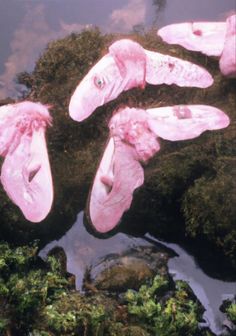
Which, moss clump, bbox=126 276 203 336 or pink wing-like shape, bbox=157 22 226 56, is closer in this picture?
moss clump, bbox=126 276 203 336

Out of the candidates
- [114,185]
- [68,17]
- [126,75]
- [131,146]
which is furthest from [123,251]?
[68,17]

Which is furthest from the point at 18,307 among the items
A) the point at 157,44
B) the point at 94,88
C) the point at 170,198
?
the point at 157,44

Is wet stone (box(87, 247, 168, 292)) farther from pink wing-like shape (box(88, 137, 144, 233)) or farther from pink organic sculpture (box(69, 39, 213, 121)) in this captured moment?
pink organic sculpture (box(69, 39, 213, 121))

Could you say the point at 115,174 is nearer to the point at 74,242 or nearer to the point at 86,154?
the point at 86,154

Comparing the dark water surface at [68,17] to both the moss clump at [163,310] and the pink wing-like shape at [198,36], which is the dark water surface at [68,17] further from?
the moss clump at [163,310]

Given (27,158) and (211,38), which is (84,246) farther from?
(211,38)

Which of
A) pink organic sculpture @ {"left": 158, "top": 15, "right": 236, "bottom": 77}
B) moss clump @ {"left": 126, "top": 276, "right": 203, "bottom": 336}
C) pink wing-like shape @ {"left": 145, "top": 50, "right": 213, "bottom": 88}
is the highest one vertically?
pink organic sculpture @ {"left": 158, "top": 15, "right": 236, "bottom": 77}

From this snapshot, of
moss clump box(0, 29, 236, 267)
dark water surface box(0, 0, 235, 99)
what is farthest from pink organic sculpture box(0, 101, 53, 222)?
dark water surface box(0, 0, 235, 99)
